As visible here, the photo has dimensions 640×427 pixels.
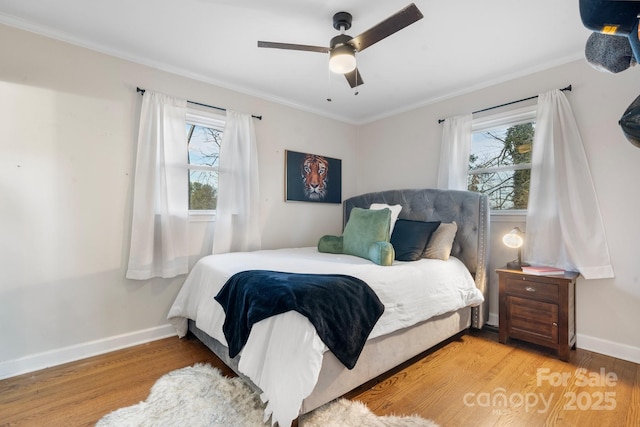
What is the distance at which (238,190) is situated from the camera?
3.06 metres

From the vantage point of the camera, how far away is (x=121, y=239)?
2500 mm

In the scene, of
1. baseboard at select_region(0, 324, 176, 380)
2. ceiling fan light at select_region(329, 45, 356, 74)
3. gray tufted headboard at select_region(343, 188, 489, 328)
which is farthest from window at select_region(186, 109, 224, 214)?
gray tufted headboard at select_region(343, 188, 489, 328)

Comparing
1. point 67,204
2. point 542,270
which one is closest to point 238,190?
point 67,204

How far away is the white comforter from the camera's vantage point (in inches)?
55.3

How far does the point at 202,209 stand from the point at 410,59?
2.40 meters

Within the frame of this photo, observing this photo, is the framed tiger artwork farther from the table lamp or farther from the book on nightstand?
the book on nightstand

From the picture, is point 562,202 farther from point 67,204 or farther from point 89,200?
point 67,204

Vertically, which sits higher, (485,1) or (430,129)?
(485,1)

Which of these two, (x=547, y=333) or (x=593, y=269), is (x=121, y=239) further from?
(x=593, y=269)

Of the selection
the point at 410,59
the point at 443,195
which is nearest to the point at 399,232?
the point at 443,195

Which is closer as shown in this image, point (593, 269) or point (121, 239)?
point (593, 269)

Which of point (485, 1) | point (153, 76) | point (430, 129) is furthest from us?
point (430, 129)

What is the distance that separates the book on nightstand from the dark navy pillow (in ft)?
2.59

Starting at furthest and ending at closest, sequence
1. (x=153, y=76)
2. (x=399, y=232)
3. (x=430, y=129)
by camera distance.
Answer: (x=430, y=129)
(x=399, y=232)
(x=153, y=76)
